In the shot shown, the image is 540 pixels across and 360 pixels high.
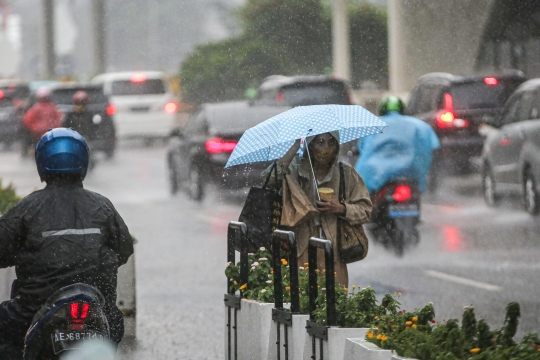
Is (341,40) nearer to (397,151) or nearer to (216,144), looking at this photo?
(216,144)

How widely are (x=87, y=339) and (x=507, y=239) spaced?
10.8 m

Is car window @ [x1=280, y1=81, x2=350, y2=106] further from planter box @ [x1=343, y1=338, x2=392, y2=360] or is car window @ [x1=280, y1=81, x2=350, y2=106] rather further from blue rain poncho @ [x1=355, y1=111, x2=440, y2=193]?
planter box @ [x1=343, y1=338, x2=392, y2=360]

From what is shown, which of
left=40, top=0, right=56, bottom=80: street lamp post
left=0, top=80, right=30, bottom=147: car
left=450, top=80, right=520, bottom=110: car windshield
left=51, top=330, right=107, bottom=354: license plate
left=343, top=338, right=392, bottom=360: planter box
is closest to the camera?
left=51, top=330, right=107, bottom=354: license plate

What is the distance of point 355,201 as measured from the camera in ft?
24.2

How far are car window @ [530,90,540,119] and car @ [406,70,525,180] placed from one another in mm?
3781

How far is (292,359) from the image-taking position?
255 inches

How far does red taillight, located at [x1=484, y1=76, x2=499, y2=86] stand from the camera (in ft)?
72.4

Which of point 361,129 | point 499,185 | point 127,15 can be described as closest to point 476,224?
point 499,185

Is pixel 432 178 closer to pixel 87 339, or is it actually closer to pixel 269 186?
pixel 269 186

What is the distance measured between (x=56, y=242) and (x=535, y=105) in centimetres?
1291

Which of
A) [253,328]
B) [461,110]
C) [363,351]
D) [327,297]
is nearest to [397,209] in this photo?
[253,328]

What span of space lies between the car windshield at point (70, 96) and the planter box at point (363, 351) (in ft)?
89.0

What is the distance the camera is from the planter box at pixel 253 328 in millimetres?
6918

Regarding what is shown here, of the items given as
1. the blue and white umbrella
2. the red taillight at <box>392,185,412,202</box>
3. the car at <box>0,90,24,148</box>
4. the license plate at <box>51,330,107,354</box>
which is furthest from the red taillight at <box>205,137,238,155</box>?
the car at <box>0,90,24,148</box>
